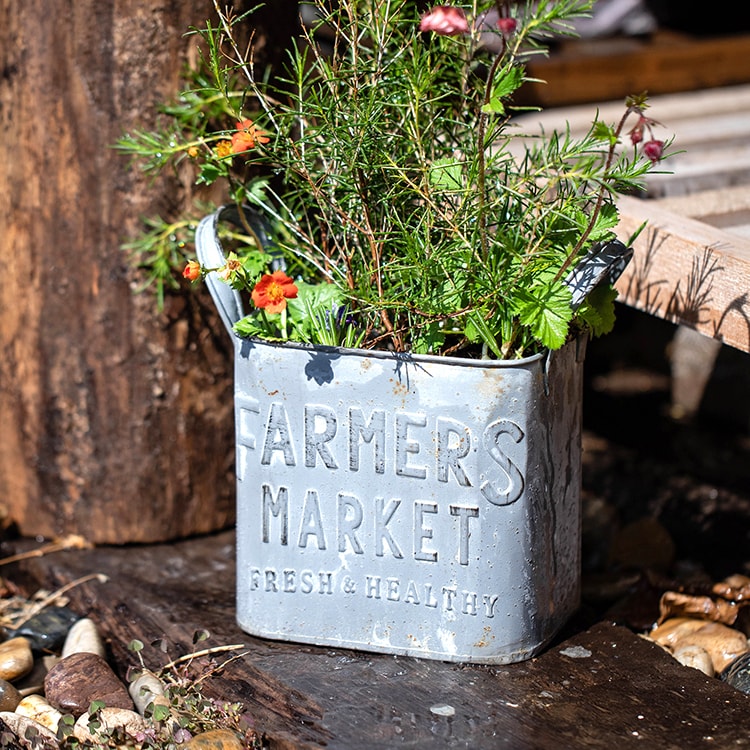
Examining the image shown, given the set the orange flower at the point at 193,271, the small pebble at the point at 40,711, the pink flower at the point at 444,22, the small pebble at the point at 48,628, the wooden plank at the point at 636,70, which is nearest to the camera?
the pink flower at the point at 444,22

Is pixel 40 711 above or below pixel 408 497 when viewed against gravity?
below

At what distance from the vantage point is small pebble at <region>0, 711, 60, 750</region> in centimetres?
194

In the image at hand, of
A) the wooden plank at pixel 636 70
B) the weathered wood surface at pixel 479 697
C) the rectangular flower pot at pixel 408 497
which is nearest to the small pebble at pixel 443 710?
the weathered wood surface at pixel 479 697

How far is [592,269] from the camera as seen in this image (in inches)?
70.8

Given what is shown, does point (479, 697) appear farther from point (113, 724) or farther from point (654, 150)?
point (654, 150)

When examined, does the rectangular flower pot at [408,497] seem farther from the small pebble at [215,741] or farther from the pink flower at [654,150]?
the pink flower at [654,150]

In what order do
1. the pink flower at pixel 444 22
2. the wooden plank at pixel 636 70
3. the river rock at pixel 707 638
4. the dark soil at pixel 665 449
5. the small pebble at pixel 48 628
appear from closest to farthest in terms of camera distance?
the pink flower at pixel 444 22
the river rock at pixel 707 638
the small pebble at pixel 48 628
the dark soil at pixel 665 449
the wooden plank at pixel 636 70

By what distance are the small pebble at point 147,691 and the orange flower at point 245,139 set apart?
3.36ft

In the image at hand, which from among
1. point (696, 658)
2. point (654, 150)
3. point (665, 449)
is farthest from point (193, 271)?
point (665, 449)

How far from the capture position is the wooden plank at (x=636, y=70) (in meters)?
3.79

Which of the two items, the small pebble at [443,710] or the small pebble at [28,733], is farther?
the small pebble at [28,733]

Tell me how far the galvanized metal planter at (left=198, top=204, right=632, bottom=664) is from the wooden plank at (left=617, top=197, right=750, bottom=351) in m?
0.25

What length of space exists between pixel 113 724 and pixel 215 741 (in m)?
0.24

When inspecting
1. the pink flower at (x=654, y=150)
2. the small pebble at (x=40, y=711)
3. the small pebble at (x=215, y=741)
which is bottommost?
the small pebble at (x=40, y=711)
